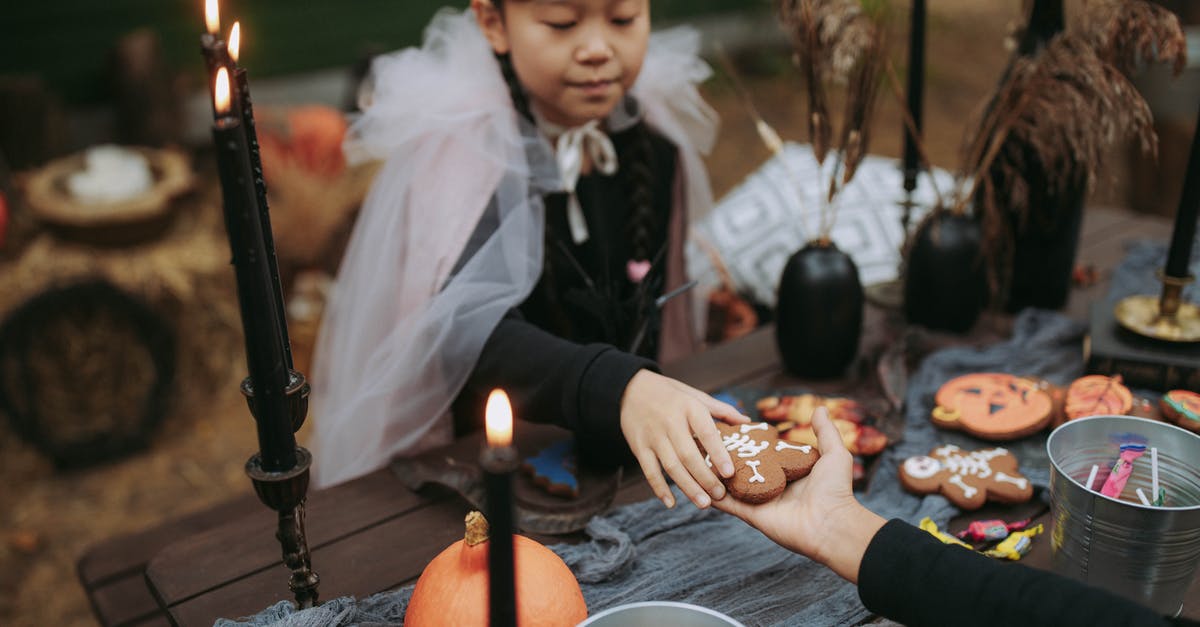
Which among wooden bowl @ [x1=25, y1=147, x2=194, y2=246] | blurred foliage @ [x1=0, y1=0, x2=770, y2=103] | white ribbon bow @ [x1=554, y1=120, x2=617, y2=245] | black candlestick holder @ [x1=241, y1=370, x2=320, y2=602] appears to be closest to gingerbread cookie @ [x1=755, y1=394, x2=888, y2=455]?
white ribbon bow @ [x1=554, y1=120, x2=617, y2=245]

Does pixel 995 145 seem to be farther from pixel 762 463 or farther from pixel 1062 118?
pixel 762 463

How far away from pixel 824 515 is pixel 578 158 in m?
0.71

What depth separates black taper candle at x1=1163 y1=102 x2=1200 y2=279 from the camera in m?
1.16

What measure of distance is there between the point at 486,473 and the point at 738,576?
1.83 feet

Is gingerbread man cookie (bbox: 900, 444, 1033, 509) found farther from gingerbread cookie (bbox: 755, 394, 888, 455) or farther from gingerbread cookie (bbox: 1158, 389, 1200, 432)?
gingerbread cookie (bbox: 1158, 389, 1200, 432)

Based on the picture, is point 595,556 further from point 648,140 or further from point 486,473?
point 648,140

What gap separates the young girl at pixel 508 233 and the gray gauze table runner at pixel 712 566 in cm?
12

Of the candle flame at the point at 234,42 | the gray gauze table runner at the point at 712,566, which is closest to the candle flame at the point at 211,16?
the candle flame at the point at 234,42

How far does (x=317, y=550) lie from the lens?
42.4 inches

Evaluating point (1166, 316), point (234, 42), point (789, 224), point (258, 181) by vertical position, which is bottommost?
point (789, 224)

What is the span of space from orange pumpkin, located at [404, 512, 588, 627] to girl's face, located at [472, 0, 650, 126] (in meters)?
0.68

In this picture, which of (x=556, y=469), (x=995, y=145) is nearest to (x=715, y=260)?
(x=995, y=145)

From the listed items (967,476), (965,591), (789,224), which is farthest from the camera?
(789,224)

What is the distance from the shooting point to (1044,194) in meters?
1.47
